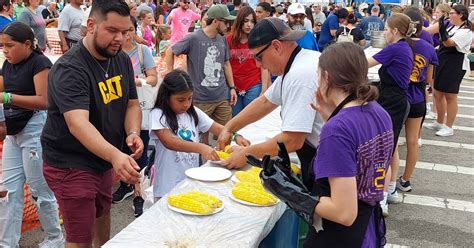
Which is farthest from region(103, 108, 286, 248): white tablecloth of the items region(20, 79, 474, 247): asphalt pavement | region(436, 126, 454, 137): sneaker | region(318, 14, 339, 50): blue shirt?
region(318, 14, 339, 50): blue shirt

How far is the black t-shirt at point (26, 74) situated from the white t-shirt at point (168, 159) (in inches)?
37.8

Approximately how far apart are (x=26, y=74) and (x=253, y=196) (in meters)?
2.10

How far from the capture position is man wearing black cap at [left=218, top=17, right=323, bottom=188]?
9.82 ft

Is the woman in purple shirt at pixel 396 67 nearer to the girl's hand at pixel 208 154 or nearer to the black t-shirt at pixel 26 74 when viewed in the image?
the girl's hand at pixel 208 154

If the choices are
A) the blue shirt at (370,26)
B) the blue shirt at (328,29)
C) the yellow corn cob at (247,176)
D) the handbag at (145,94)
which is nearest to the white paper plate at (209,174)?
the yellow corn cob at (247,176)

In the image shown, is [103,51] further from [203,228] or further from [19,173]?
[19,173]

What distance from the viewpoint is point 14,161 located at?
3.92 m

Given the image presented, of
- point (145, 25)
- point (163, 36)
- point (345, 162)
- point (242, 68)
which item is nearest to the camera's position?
point (345, 162)

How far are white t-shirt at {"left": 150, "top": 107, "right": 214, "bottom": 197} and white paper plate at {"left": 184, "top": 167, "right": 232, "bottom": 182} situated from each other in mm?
353

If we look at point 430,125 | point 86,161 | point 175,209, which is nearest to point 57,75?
point 86,161

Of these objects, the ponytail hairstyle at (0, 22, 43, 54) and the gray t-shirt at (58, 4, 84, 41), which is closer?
the ponytail hairstyle at (0, 22, 43, 54)

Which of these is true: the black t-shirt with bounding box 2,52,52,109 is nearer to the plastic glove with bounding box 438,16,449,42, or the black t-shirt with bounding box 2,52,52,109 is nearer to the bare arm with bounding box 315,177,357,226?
the bare arm with bounding box 315,177,357,226

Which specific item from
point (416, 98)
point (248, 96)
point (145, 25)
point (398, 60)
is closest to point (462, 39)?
point (416, 98)

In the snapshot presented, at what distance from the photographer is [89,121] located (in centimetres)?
296
